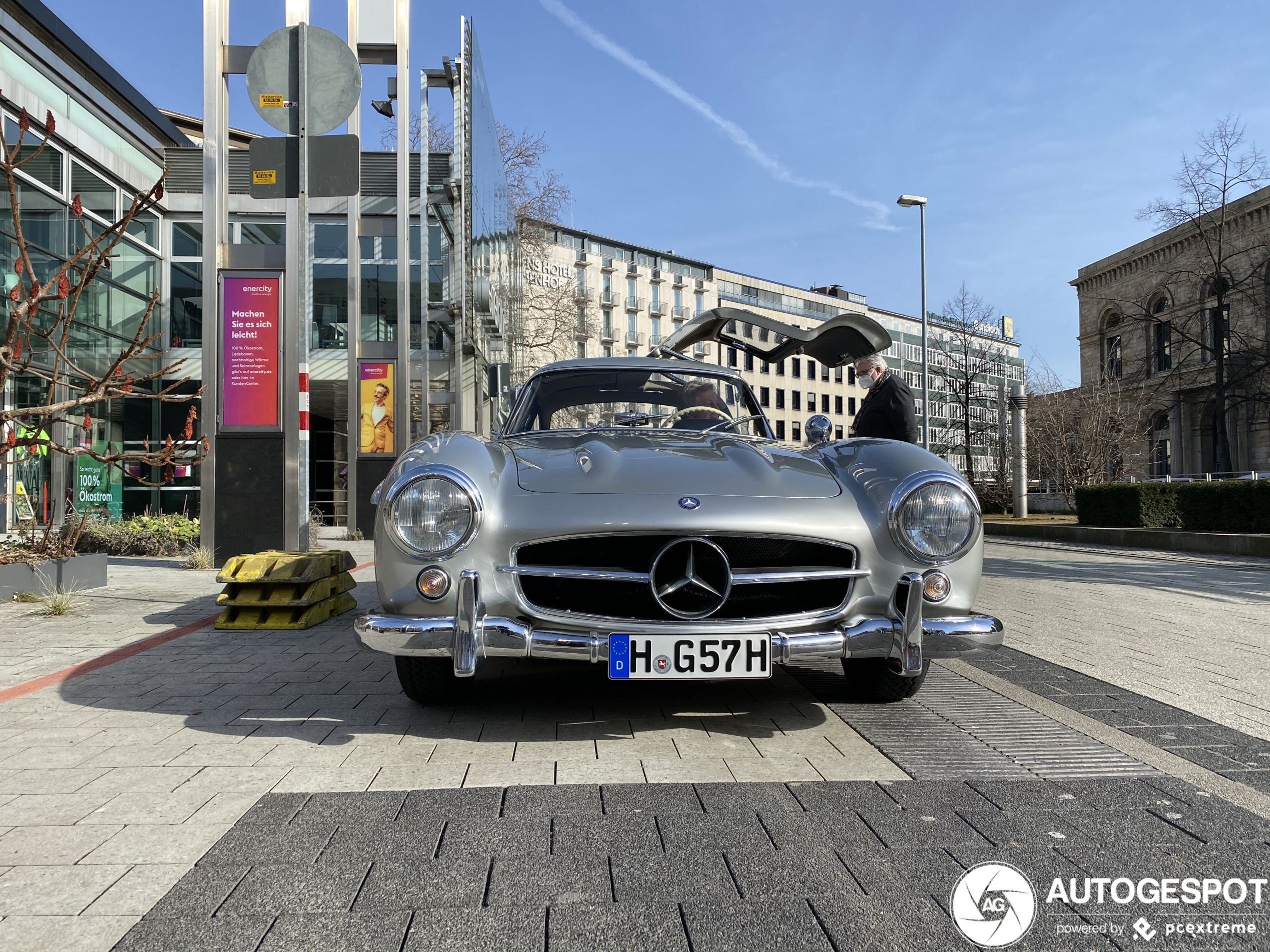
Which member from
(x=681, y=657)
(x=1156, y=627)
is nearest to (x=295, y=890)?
(x=681, y=657)

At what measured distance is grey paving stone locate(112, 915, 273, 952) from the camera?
5.29 feet

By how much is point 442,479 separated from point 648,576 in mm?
764

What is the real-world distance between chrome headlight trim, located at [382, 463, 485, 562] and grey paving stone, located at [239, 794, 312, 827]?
0.79 meters

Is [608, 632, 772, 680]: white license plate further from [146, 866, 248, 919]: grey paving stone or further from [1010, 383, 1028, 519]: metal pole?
[1010, 383, 1028, 519]: metal pole

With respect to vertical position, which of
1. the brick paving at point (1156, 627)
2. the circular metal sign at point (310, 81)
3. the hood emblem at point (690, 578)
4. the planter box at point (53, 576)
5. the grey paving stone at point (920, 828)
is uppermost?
the circular metal sign at point (310, 81)

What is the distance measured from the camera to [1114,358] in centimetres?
4450

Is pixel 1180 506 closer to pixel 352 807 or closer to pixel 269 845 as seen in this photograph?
pixel 352 807

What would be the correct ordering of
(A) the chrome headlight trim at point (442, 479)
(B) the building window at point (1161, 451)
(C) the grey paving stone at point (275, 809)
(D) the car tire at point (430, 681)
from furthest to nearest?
(B) the building window at point (1161, 451) < (D) the car tire at point (430, 681) < (A) the chrome headlight trim at point (442, 479) < (C) the grey paving stone at point (275, 809)

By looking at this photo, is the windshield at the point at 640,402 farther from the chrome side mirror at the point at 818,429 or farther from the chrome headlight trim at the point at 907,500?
the chrome headlight trim at the point at 907,500

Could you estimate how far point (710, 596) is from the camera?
112 inches

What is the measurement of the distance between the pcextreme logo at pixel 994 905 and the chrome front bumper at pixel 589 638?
94cm

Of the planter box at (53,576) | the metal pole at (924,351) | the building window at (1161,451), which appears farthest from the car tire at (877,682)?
the building window at (1161,451)

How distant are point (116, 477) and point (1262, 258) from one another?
4142 cm

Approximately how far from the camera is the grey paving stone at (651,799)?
89.7 inches
